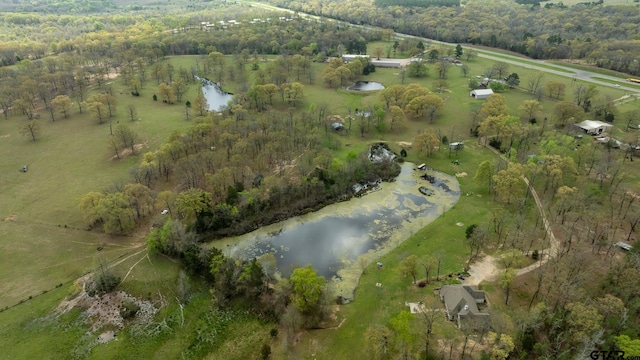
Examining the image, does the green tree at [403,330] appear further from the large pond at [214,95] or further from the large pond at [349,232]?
the large pond at [214,95]

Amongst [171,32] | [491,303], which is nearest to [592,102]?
[491,303]

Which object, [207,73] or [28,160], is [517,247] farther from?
[207,73]

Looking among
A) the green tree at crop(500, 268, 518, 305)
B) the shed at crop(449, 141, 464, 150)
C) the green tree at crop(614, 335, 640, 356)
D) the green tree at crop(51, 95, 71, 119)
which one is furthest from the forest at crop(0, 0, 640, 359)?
the shed at crop(449, 141, 464, 150)

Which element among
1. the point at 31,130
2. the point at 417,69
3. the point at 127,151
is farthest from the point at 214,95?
the point at 417,69

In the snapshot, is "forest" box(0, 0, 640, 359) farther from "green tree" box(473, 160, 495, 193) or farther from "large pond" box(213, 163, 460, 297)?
"large pond" box(213, 163, 460, 297)

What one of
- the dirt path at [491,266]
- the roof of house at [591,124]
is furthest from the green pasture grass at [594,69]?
the dirt path at [491,266]

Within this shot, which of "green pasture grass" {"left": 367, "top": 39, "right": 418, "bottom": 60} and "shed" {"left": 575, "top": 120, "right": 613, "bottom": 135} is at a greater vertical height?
"green pasture grass" {"left": 367, "top": 39, "right": 418, "bottom": 60}
